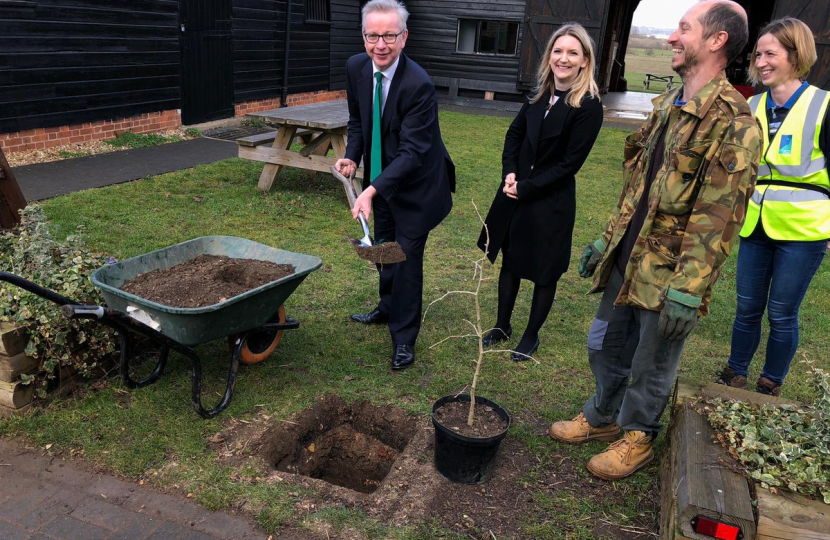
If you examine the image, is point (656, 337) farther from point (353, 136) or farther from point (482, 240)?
point (353, 136)

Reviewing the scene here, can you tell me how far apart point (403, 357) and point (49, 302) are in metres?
1.86

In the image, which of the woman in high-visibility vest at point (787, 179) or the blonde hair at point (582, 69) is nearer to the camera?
the woman in high-visibility vest at point (787, 179)

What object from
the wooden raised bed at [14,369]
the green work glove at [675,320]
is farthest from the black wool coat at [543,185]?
the wooden raised bed at [14,369]

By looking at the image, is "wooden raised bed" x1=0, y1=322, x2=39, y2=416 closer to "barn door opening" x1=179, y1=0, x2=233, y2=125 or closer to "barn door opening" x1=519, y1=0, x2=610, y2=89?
"barn door opening" x1=179, y1=0, x2=233, y2=125

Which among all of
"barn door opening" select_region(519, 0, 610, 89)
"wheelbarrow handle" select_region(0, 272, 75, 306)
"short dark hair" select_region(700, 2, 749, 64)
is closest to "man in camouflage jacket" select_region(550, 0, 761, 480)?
"short dark hair" select_region(700, 2, 749, 64)

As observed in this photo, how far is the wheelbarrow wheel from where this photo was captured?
11.4 ft

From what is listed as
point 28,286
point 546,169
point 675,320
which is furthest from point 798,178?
point 28,286

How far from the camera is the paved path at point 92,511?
7.89 feet

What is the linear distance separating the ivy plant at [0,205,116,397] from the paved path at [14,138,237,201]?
3120mm

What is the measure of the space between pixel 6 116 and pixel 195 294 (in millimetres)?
5765

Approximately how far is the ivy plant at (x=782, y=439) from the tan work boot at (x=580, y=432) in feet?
1.93

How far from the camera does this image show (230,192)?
6992 mm

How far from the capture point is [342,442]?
10.5 ft

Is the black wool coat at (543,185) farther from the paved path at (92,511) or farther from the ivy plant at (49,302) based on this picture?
the ivy plant at (49,302)
